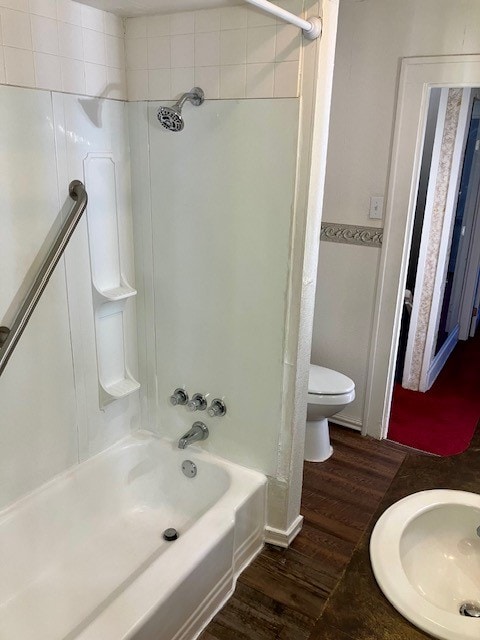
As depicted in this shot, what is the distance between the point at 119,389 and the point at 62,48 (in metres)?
1.27

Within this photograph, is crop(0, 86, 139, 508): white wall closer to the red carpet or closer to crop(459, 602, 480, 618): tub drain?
crop(459, 602, 480, 618): tub drain

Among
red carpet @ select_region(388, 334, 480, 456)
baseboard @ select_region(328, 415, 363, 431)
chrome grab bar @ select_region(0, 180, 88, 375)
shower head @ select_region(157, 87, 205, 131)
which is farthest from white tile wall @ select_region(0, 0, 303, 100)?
red carpet @ select_region(388, 334, 480, 456)

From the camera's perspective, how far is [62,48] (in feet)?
5.74

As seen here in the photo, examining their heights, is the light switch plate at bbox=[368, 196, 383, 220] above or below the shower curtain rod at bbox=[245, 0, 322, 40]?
below

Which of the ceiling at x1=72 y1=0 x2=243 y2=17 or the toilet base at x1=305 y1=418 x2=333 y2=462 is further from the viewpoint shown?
the toilet base at x1=305 y1=418 x2=333 y2=462

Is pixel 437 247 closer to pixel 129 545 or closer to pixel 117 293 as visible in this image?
pixel 117 293

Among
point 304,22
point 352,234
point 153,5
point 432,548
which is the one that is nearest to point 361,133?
point 352,234

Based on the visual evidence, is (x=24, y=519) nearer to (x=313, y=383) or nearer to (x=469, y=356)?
(x=313, y=383)

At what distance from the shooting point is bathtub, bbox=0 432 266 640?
161cm

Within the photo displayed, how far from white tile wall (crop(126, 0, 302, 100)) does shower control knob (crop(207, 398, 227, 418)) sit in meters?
1.14

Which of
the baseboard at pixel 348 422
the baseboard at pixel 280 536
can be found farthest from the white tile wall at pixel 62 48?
the baseboard at pixel 348 422

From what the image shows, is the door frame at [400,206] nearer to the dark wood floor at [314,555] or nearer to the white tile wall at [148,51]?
the dark wood floor at [314,555]

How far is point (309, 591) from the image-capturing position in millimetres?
1954

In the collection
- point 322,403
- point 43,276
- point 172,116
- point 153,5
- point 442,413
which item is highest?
point 153,5
